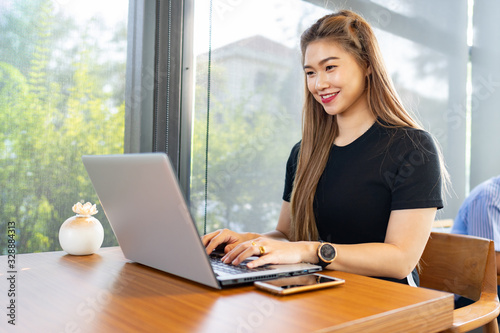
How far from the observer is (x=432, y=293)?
801mm

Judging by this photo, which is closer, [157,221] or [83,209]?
[157,221]

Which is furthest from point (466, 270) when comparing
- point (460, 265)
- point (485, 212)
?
point (485, 212)

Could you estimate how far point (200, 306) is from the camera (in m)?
0.70

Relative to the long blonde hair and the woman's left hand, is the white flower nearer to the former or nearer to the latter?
the woman's left hand

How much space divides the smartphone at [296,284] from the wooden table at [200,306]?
0.04ft

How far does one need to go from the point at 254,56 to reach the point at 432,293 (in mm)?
1562

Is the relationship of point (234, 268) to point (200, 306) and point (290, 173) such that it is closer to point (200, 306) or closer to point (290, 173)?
point (200, 306)

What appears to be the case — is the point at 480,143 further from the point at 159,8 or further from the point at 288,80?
the point at 159,8

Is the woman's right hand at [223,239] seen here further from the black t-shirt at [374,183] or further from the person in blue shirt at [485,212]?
the person in blue shirt at [485,212]

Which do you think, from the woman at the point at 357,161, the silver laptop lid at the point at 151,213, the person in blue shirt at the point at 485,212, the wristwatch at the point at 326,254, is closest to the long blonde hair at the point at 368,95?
the woman at the point at 357,161

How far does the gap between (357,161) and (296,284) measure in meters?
0.68

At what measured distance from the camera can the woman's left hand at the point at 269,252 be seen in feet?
3.04

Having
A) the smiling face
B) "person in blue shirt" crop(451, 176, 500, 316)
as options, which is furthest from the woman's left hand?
"person in blue shirt" crop(451, 176, 500, 316)

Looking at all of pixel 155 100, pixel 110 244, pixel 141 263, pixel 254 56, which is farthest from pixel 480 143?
pixel 141 263
